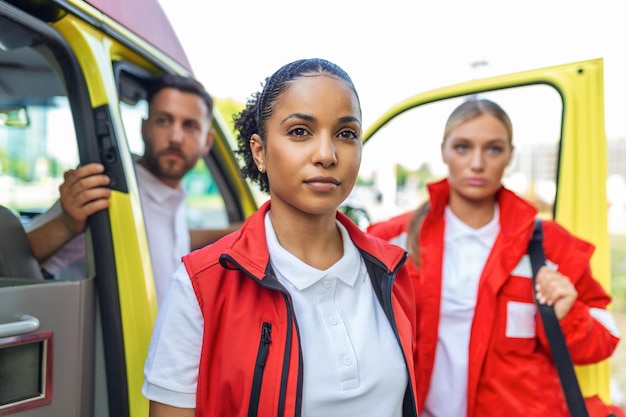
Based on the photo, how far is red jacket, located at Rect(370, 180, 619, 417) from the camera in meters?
1.73

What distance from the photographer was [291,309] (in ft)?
3.68

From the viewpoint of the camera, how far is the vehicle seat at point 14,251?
5.04 ft

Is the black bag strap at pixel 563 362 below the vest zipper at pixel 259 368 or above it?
below

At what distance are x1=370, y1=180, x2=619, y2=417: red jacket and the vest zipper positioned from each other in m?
0.89

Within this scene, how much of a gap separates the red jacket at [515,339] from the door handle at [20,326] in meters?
1.22

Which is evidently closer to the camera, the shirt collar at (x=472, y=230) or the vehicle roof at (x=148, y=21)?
the vehicle roof at (x=148, y=21)

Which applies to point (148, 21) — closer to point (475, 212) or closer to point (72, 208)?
point (72, 208)

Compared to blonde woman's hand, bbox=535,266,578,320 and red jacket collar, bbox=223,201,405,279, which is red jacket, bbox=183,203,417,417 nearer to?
red jacket collar, bbox=223,201,405,279

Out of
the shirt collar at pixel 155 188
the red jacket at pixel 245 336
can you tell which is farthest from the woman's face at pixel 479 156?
the shirt collar at pixel 155 188

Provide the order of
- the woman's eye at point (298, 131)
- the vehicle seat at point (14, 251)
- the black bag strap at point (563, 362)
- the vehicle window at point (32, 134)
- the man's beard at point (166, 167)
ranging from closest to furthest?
the woman's eye at point (298, 131) → the vehicle seat at point (14, 251) → the black bag strap at point (563, 362) → the vehicle window at point (32, 134) → the man's beard at point (166, 167)

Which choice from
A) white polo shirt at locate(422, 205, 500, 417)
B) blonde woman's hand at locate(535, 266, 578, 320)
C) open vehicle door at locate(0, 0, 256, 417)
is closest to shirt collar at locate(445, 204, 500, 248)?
white polo shirt at locate(422, 205, 500, 417)

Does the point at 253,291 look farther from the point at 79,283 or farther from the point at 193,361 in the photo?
the point at 79,283

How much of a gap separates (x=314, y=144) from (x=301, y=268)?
298 mm

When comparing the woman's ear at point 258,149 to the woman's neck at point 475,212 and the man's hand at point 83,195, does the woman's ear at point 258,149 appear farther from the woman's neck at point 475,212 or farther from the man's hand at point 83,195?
the woman's neck at point 475,212
